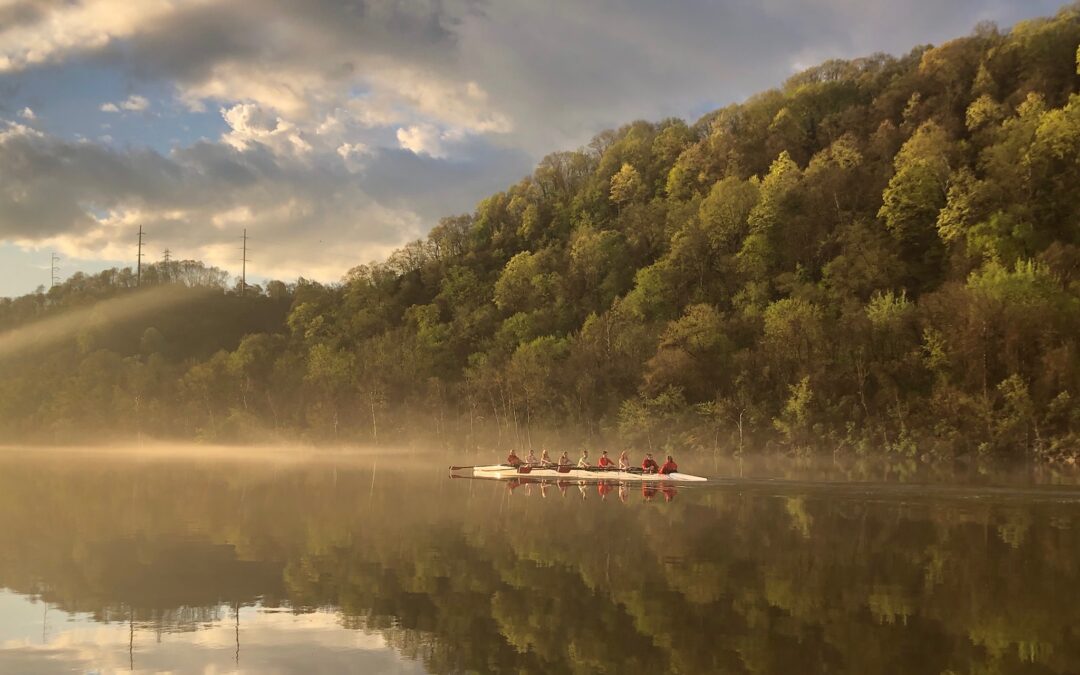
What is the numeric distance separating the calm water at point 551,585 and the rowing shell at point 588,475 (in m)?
8.31

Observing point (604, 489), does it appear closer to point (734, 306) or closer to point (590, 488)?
point (590, 488)

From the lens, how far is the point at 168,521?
33.4 m

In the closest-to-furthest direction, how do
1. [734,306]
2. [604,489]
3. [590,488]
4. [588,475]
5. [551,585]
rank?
[551,585], [604,489], [590,488], [588,475], [734,306]

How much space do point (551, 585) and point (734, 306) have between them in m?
78.5

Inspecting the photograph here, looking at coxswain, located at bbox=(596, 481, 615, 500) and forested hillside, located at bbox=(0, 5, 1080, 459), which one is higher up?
forested hillside, located at bbox=(0, 5, 1080, 459)

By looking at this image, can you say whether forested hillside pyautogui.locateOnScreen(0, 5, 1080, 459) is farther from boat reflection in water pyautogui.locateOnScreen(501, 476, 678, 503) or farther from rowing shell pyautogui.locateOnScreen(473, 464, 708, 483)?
rowing shell pyautogui.locateOnScreen(473, 464, 708, 483)

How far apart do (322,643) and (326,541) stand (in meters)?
11.9

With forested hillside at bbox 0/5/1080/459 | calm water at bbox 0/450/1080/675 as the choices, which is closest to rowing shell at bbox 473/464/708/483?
calm water at bbox 0/450/1080/675

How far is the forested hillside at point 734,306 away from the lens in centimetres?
6856

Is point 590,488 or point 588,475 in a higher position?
point 588,475

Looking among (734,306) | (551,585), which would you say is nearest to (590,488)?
(551,585)

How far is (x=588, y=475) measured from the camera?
5109 cm

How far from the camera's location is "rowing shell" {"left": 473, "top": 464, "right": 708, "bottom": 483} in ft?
156

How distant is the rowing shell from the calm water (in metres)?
8.31
